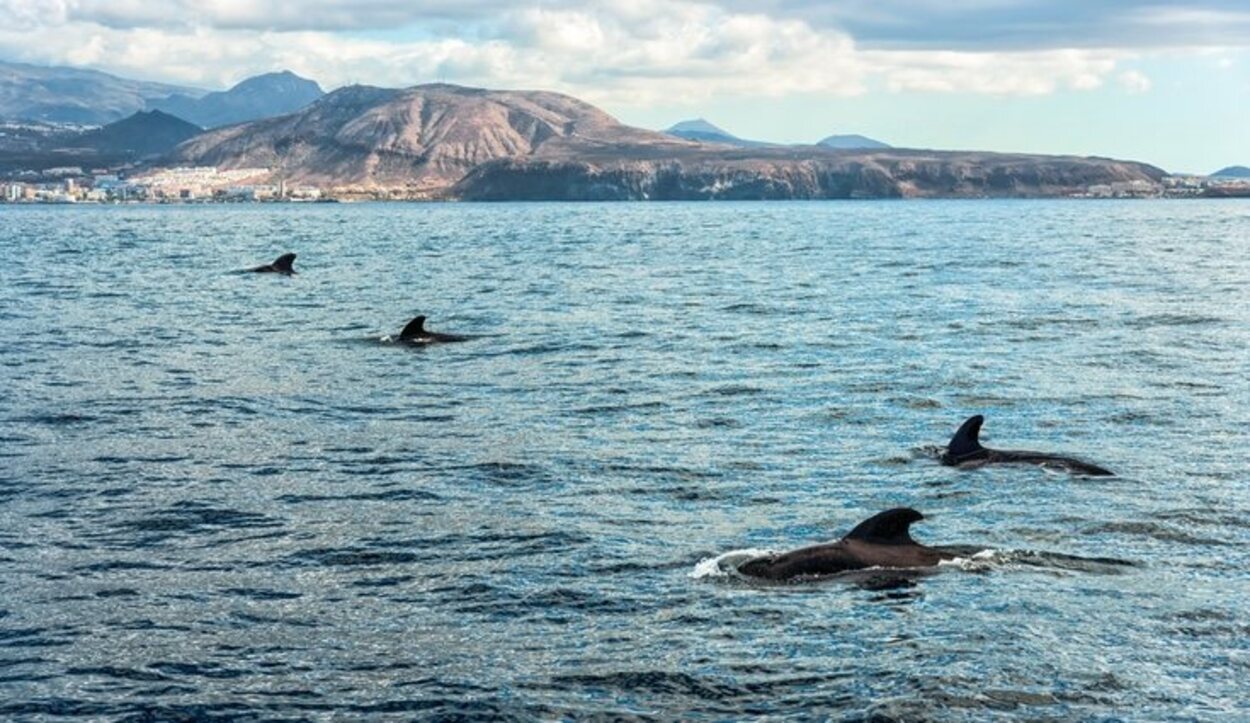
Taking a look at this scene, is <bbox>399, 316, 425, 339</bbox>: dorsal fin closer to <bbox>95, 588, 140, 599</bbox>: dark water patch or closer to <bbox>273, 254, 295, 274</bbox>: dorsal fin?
<bbox>95, 588, 140, 599</bbox>: dark water patch

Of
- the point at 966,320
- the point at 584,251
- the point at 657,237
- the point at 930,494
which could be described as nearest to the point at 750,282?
the point at 966,320

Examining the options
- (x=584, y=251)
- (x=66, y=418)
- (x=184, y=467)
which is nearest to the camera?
(x=184, y=467)

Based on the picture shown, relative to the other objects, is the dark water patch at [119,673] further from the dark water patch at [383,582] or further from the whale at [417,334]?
the whale at [417,334]

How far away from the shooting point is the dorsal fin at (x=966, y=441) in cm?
2561

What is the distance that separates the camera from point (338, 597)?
17.8m

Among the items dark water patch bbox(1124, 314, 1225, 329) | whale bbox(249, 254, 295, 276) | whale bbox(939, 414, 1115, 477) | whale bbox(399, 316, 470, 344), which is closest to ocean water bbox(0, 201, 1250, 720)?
dark water patch bbox(1124, 314, 1225, 329)

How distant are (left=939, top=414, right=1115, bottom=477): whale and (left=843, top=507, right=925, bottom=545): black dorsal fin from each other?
6640mm

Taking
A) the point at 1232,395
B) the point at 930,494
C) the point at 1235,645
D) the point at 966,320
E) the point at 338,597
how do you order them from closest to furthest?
the point at 1235,645 < the point at 338,597 < the point at 930,494 < the point at 1232,395 < the point at 966,320

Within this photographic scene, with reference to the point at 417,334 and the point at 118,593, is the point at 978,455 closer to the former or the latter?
the point at 118,593

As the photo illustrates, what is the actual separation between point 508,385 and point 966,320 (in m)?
21.7

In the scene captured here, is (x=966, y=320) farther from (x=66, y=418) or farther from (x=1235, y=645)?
(x=1235, y=645)

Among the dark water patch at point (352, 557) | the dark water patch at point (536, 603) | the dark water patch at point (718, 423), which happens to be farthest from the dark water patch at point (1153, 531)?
the dark water patch at point (718, 423)

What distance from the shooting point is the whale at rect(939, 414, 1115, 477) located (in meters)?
25.3

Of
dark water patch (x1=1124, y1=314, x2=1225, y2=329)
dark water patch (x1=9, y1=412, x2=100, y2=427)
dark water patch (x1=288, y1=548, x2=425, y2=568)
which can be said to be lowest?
dark water patch (x1=9, y1=412, x2=100, y2=427)
